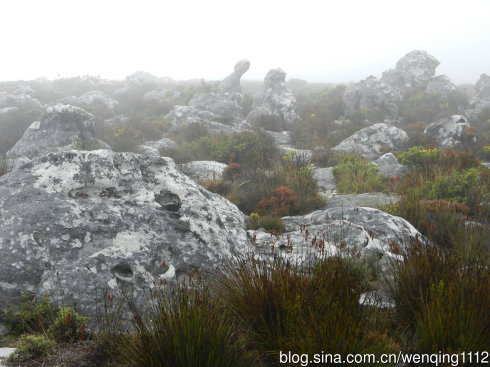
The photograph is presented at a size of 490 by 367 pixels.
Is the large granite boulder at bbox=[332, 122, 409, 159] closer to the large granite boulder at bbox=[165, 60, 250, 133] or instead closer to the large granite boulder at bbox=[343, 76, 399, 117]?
the large granite boulder at bbox=[165, 60, 250, 133]

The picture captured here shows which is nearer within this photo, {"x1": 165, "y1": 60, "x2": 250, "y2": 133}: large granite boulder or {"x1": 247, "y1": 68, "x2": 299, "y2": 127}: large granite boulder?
{"x1": 165, "y1": 60, "x2": 250, "y2": 133}: large granite boulder

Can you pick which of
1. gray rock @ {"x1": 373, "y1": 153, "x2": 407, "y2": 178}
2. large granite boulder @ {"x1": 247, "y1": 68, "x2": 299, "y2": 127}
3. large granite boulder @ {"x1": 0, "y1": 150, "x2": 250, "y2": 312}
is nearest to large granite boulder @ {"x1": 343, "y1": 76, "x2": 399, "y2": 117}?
large granite boulder @ {"x1": 247, "y1": 68, "x2": 299, "y2": 127}

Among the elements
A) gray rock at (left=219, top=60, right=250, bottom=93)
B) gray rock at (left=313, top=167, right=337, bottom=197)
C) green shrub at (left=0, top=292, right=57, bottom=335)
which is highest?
gray rock at (left=219, top=60, right=250, bottom=93)

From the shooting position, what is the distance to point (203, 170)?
901 cm

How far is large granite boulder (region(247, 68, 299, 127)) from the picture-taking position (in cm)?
1762

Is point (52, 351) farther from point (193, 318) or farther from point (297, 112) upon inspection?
point (297, 112)

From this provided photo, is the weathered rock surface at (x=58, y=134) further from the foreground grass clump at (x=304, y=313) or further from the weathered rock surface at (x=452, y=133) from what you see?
the weathered rock surface at (x=452, y=133)

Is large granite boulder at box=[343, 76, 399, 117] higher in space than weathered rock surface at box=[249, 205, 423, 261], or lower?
higher

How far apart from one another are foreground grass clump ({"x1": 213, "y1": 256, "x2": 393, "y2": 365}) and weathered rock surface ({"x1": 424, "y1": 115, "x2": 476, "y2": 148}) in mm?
11947

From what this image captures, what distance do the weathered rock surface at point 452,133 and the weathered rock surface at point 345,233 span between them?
913cm

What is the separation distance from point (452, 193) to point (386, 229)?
2648 mm

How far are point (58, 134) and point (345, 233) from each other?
10.8 metres

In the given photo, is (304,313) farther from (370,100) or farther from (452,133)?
(370,100)

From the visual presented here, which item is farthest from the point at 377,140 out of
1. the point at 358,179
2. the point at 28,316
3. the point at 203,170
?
the point at 28,316
